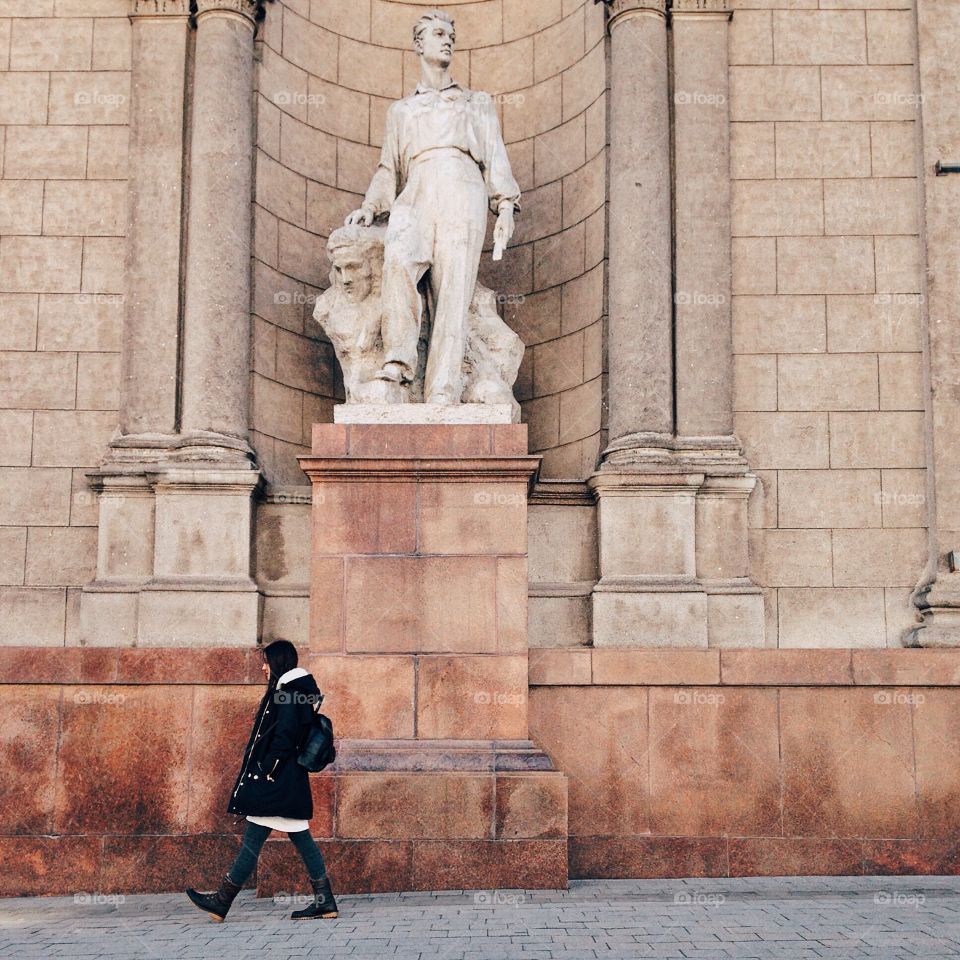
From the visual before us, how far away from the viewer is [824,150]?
13352 millimetres

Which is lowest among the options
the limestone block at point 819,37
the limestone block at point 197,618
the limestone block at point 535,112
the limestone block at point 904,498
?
the limestone block at point 197,618

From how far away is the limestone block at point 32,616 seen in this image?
12.4 m

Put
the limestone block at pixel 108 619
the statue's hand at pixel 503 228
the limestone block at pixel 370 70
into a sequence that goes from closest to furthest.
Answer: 1. the statue's hand at pixel 503 228
2. the limestone block at pixel 108 619
3. the limestone block at pixel 370 70

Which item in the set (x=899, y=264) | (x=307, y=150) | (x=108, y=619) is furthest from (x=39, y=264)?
(x=899, y=264)

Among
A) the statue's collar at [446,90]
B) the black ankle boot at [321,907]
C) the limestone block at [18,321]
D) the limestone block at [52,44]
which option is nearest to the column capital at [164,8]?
the limestone block at [52,44]

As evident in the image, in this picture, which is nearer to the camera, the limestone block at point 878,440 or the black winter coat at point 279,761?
the black winter coat at point 279,761

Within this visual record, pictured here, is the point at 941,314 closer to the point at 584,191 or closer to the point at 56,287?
the point at 584,191

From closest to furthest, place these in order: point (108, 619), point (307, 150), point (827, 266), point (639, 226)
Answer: point (108, 619), point (639, 226), point (827, 266), point (307, 150)

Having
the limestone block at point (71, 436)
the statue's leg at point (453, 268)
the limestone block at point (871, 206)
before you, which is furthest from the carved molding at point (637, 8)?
the limestone block at point (71, 436)

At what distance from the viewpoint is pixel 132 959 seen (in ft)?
25.5

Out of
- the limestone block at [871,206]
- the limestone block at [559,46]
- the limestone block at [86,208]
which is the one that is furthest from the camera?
the limestone block at [559,46]

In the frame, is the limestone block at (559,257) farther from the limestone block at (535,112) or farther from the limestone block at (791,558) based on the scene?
the limestone block at (791,558)

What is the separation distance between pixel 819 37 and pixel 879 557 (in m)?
5.47

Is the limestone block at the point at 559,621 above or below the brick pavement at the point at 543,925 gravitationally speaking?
above
